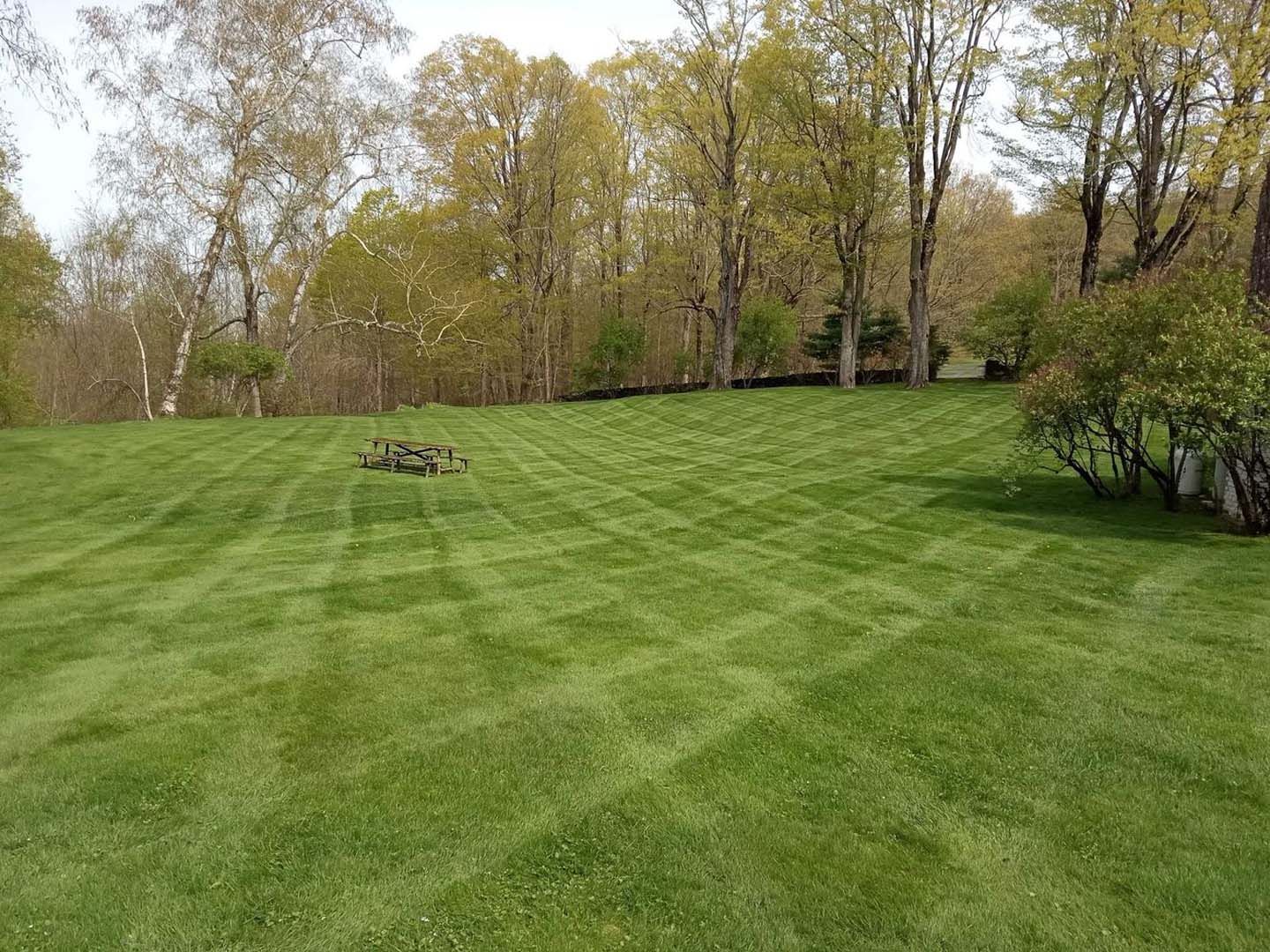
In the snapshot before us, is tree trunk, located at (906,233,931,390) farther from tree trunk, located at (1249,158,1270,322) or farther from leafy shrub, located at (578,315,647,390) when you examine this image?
tree trunk, located at (1249,158,1270,322)

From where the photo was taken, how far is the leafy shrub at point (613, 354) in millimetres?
33969

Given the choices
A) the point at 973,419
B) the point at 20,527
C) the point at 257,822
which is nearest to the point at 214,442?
the point at 20,527

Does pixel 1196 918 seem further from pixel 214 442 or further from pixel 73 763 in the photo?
pixel 214 442

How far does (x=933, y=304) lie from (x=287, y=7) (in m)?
30.6

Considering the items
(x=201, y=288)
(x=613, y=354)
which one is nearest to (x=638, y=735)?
(x=201, y=288)

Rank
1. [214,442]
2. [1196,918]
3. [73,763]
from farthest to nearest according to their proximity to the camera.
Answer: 1. [214,442]
2. [73,763]
3. [1196,918]

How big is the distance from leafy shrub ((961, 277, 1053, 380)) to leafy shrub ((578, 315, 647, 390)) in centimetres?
1517

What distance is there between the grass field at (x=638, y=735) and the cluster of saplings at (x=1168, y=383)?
0.92 m

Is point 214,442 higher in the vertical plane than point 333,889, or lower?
higher

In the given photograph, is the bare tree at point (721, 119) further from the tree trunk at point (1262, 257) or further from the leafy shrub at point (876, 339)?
the tree trunk at point (1262, 257)

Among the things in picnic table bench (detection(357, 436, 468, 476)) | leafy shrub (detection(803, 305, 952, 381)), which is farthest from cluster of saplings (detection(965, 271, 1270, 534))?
leafy shrub (detection(803, 305, 952, 381))

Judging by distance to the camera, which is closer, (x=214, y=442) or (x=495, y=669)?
(x=495, y=669)

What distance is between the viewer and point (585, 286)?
132 ft

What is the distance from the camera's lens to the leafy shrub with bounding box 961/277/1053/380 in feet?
81.5
